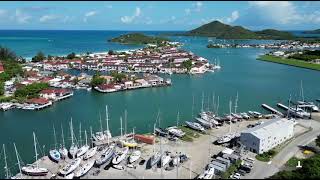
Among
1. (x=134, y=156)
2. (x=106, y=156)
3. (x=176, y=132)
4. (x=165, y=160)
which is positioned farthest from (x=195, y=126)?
(x=106, y=156)

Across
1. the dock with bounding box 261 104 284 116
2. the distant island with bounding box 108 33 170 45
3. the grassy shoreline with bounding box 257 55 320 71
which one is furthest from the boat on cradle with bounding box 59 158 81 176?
the distant island with bounding box 108 33 170 45

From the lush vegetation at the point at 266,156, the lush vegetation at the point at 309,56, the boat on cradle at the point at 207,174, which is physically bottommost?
the lush vegetation at the point at 266,156

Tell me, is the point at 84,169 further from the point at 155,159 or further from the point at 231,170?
the point at 231,170

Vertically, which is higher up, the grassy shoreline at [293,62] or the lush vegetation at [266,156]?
the grassy shoreline at [293,62]

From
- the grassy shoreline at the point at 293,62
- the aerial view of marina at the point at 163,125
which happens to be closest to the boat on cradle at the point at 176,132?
the aerial view of marina at the point at 163,125

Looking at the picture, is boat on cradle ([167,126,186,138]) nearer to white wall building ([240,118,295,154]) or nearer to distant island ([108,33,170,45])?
white wall building ([240,118,295,154])

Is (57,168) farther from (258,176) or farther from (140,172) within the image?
(258,176)

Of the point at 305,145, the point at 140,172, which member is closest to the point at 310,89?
the point at 305,145

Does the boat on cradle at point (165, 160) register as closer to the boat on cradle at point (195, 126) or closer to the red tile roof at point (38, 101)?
the boat on cradle at point (195, 126)
